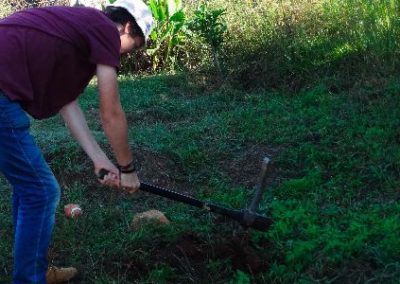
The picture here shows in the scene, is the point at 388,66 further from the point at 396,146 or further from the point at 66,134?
the point at 66,134

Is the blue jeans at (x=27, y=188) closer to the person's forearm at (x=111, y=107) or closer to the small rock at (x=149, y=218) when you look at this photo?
the person's forearm at (x=111, y=107)

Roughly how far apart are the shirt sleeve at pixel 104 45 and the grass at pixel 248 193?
132 cm

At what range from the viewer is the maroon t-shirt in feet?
8.63

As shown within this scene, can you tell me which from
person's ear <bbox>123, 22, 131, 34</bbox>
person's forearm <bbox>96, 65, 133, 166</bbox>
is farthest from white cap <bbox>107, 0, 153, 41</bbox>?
person's forearm <bbox>96, 65, 133, 166</bbox>

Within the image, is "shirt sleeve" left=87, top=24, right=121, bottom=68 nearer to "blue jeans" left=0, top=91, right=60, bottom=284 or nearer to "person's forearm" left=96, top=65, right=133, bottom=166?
"person's forearm" left=96, top=65, right=133, bottom=166

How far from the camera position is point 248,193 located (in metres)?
4.43

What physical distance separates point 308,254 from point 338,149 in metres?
1.76

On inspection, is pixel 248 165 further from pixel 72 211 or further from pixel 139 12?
pixel 139 12

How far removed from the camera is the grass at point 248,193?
3289 mm

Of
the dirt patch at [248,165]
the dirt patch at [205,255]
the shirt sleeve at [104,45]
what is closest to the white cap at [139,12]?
the shirt sleeve at [104,45]

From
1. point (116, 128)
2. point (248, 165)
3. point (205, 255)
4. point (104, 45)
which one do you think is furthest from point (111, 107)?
point (248, 165)

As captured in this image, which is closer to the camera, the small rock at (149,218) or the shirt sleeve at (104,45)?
the shirt sleeve at (104,45)

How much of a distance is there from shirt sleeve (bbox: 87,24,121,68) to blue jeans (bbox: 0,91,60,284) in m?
0.44

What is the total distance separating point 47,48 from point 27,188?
0.67 m
